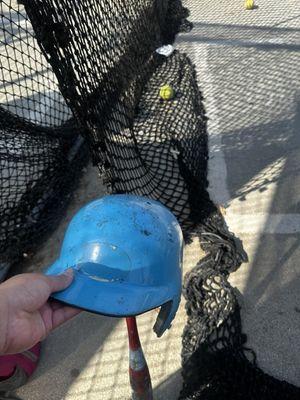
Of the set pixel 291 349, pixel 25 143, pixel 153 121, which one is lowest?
pixel 291 349

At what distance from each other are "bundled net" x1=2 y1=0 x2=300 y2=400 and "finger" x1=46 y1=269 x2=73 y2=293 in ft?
3.25

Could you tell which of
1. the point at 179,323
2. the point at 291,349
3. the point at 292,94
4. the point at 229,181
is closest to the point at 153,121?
the point at 229,181

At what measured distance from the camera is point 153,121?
3.74m

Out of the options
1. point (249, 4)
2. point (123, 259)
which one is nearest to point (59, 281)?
point (123, 259)

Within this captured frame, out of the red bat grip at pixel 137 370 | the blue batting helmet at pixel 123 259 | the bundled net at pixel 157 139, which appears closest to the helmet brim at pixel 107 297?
the blue batting helmet at pixel 123 259

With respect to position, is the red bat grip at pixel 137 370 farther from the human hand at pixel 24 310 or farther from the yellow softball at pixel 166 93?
the yellow softball at pixel 166 93

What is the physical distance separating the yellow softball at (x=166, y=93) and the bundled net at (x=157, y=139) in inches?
2.2

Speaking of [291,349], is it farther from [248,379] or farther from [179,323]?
[179,323]

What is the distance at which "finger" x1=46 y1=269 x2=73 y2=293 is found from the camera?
130 cm

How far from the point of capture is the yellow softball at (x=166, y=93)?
3.92 m

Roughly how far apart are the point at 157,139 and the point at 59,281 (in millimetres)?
2338

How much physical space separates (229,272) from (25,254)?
126cm

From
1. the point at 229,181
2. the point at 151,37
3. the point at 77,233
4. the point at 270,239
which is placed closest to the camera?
the point at 77,233

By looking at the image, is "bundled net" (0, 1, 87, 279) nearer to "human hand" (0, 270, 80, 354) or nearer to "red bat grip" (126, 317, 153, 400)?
"red bat grip" (126, 317, 153, 400)
